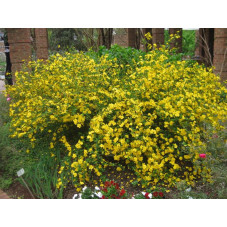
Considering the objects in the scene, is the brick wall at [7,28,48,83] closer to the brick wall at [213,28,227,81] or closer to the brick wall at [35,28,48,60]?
the brick wall at [35,28,48,60]

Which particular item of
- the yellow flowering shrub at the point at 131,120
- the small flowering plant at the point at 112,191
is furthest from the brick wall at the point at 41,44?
the small flowering plant at the point at 112,191

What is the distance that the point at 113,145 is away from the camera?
3320 mm

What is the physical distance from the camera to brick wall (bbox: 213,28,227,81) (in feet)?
22.2

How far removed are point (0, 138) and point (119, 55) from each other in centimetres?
282

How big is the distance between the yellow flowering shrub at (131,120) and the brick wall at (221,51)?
291 centimetres

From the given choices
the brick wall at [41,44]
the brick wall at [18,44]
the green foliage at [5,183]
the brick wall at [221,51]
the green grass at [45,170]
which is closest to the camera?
the green grass at [45,170]

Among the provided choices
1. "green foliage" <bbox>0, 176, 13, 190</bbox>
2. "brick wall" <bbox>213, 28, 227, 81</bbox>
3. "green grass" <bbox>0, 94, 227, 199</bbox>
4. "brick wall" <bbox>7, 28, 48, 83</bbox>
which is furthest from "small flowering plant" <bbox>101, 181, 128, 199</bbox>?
"brick wall" <bbox>213, 28, 227, 81</bbox>

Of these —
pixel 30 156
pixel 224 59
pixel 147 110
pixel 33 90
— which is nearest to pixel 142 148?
pixel 147 110

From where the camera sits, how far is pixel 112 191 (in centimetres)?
301

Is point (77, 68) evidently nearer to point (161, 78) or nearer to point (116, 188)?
point (161, 78)

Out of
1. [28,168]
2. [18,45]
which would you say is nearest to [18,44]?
[18,45]

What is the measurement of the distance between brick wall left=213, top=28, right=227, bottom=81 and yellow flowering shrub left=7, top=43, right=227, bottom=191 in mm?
2908

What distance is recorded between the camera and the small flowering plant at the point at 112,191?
Answer: 2.96 m

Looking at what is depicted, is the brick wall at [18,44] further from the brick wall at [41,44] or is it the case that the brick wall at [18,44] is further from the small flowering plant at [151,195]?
the small flowering plant at [151,195]
